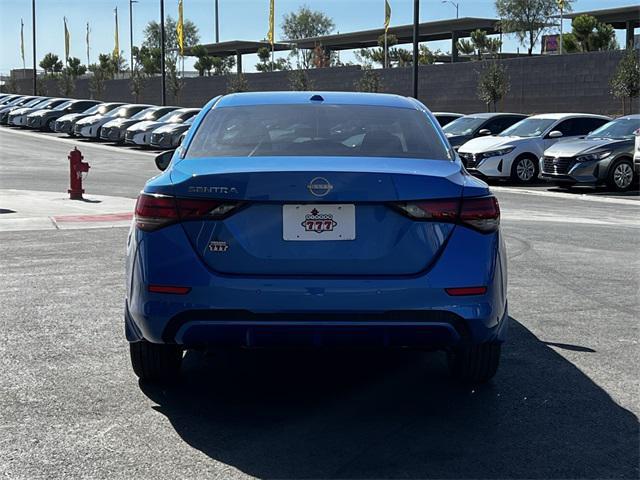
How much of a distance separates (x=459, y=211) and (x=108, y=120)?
35605 mm

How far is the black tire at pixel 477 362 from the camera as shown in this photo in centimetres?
509

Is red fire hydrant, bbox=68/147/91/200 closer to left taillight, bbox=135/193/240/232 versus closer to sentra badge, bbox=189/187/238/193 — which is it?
left taillight, bbox=135/193/240/232

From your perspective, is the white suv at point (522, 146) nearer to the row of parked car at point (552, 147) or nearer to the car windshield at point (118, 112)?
the row of parked car at point (552, 147)

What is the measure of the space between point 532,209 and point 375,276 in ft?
40.2

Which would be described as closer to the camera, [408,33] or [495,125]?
[495,125]

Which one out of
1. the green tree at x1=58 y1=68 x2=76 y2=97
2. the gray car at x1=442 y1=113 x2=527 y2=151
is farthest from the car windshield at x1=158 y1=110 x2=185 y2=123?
the green tree at x1=58 y1=68 x2=76 y2=97

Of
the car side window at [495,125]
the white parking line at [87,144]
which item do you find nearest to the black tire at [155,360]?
the car side window at [495,125]

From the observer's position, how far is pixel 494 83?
149 ft

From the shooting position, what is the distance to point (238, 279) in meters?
4.36

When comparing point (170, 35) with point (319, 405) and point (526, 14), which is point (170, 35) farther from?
point (319, 405)

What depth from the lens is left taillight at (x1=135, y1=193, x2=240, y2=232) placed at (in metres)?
4.40

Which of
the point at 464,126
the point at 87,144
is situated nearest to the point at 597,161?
the point at 464,126

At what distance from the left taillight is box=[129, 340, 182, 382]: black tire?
30.8 inches

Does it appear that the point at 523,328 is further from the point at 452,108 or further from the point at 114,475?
the point at 452,108
